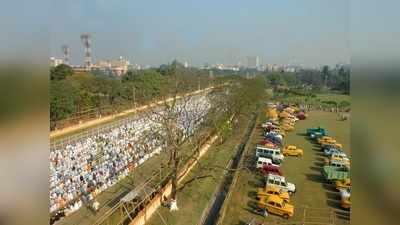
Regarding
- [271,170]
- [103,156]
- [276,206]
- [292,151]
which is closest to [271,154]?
[292,151]

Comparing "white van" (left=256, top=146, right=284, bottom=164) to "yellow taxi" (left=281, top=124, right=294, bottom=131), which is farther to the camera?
"yellow taxi" (left=281, top=124, right=294, bottom=131)

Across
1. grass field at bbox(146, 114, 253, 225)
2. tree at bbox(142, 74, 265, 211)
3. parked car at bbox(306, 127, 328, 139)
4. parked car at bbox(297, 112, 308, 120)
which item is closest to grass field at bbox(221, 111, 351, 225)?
parked car at bbox(306, 127, 328, 139)

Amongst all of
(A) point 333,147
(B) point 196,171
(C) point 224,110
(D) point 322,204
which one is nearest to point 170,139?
(B) point 196,171

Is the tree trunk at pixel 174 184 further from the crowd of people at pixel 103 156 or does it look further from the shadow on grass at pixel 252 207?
the shadow on grass at pixel 252 207

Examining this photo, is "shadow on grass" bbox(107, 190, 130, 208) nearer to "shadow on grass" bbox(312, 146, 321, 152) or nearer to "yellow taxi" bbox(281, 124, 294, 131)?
"shadow on grass" bbox(312, 146, 321, 152)

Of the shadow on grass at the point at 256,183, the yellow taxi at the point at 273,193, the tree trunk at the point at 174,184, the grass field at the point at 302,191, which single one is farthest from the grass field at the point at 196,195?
the yellow taxi at the point at 273,193
